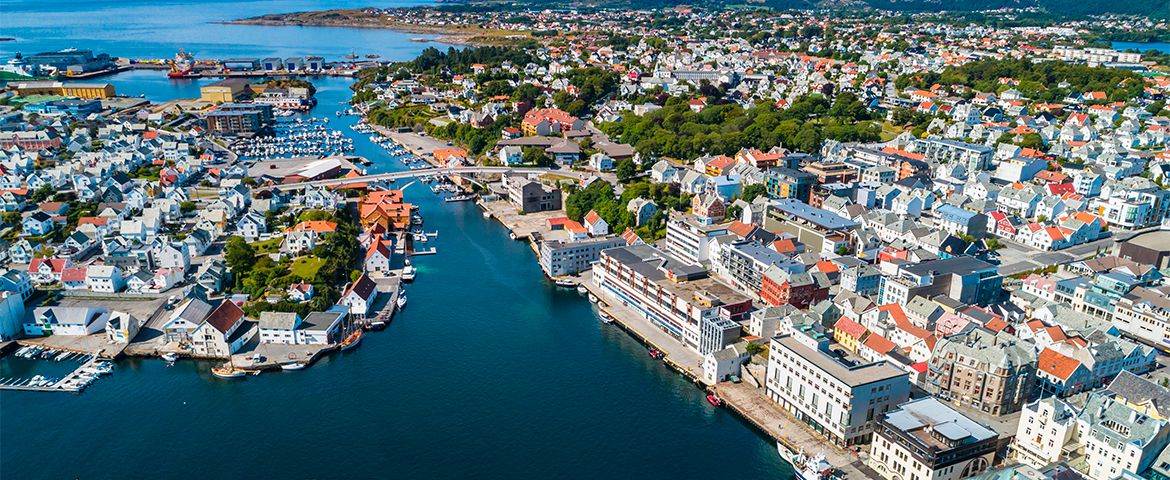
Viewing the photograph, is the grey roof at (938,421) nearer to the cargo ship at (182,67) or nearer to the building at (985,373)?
the building at (985,373)

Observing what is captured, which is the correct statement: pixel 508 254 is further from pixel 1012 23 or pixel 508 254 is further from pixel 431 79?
pixel 1012 23

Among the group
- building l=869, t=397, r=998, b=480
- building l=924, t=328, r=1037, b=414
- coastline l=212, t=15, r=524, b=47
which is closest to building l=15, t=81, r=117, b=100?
coastline l=212, t=15, r=524, b=47

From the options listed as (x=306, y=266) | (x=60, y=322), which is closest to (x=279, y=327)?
(x=306, y=266)

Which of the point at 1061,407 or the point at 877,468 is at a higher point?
the point at 1061,407

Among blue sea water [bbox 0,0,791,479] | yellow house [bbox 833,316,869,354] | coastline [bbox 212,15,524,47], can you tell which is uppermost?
coastline [bbox 212,15,524,47]

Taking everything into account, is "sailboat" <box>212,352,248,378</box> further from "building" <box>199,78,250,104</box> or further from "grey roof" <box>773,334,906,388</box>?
"building" <box>199,78,250,104</box>

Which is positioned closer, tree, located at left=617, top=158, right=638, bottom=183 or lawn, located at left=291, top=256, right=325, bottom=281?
→ lawn, located at left=291, top=256, right=325, bottom=281

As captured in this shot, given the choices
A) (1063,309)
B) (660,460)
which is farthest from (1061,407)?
(660,460)
